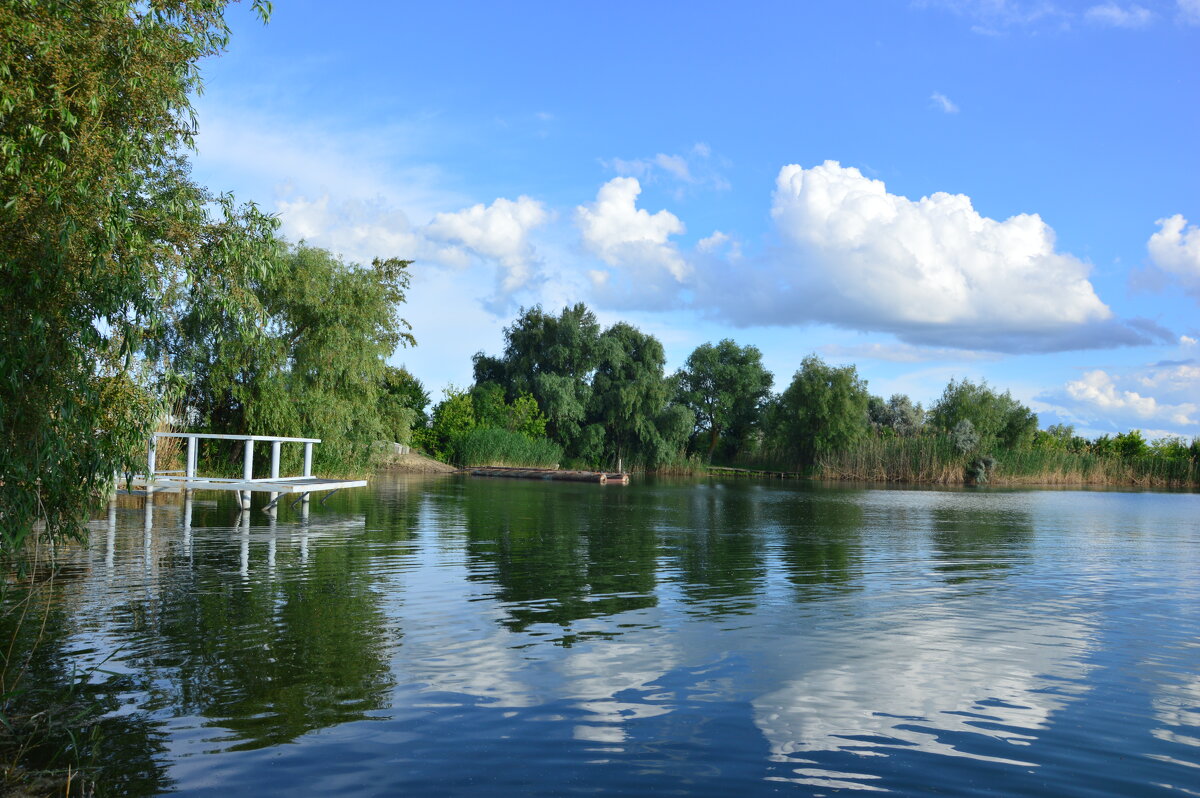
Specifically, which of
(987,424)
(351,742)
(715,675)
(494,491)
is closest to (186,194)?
(351,742)

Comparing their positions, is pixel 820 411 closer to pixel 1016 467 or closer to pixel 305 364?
pixel 1016 467

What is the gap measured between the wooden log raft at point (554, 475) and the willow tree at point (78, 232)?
41200mm

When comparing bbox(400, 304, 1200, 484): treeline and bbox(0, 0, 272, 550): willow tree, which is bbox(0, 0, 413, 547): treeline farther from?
bbox(400, 304, 1200, 484): treeline

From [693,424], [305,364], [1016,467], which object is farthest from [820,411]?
[305,364]

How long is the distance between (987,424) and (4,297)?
232 ft

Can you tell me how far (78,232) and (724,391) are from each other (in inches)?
2939

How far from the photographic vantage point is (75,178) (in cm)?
745

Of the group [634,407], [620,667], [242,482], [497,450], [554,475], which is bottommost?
[620,667]

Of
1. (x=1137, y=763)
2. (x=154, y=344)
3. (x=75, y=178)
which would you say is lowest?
(x=1137, y=763)

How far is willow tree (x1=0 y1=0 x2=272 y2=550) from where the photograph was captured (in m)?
7.04

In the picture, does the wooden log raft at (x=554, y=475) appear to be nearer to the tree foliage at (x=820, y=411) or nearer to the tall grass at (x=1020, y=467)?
the tall grass at (x=1020, y=467)

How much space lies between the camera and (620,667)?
838 cm

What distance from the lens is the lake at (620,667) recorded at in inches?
232

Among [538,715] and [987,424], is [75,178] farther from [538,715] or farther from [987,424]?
[987,424]
